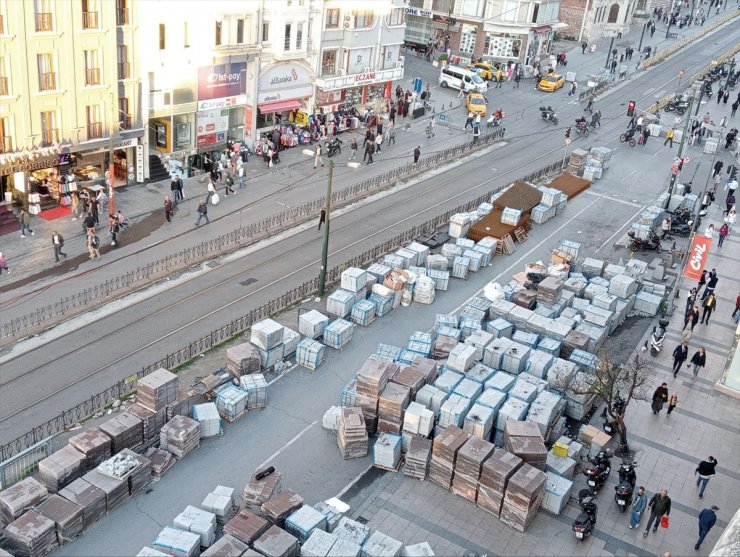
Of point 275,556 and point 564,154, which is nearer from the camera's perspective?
point 275,556

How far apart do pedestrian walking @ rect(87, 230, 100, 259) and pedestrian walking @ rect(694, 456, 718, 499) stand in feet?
85.0

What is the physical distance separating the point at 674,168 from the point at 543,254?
12.8 m

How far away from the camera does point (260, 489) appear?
22438 mm

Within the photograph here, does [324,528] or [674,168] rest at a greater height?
[674,168]

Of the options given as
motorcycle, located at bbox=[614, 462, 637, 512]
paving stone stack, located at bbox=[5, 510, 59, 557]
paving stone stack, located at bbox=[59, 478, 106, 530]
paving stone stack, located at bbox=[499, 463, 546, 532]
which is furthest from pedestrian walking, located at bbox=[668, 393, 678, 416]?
paving stone stack, located at bbox=[5, 510, 59, 557]

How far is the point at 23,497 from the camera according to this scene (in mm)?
21234

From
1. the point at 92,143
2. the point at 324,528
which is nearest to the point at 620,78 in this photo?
the point at 92,143

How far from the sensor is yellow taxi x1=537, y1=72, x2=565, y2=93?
7275 centimetres

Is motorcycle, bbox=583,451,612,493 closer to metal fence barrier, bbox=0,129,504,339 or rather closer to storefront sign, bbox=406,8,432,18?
metal fence barrier, bbox=0,129,504,339

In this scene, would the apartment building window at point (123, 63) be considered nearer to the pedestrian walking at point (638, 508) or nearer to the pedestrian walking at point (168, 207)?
the pedestrian walking at point (168, 207)

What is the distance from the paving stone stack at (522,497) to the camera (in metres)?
22.3

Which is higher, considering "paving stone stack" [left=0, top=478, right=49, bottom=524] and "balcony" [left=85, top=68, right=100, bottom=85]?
"balcony" [left=85, top=68, right=100, bottom=85]

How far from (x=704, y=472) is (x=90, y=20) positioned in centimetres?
3350

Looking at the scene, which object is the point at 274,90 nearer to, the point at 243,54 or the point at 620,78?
the point at 243,54
